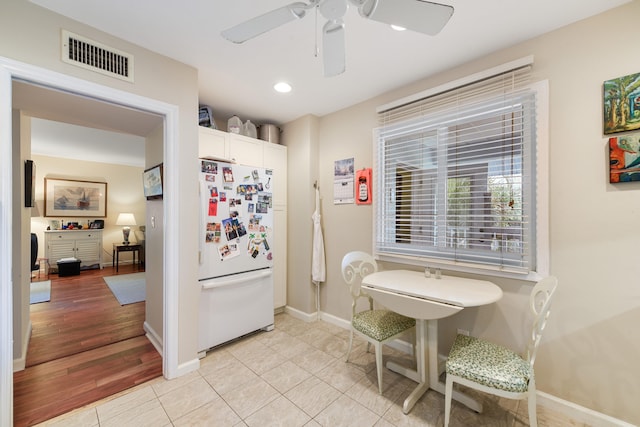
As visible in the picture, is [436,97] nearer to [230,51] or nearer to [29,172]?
[230,51]

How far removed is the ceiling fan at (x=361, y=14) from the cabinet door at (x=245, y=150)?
1.69 metres

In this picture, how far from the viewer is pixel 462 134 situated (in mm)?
2146

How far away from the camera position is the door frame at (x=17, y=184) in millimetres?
1407

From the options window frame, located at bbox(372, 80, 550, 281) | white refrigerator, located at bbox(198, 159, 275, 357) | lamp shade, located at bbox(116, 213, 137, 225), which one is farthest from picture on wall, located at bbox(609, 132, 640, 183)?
lamp shade, located at bbox(116, 213, 137, 225)

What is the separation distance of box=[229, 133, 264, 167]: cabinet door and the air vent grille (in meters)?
1.09

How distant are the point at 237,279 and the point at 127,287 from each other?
326cm

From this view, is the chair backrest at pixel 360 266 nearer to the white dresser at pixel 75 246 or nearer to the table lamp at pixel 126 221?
the table lamp at pixel 126 221

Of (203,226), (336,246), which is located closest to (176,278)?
(203,226)

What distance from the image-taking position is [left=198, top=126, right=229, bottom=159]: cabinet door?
103 inches

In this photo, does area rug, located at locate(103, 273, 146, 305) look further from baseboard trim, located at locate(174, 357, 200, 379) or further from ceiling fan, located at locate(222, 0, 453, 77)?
ceiling fan, located at locate(222, 0, 453, 77)

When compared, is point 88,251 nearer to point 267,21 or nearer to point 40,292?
point 40,292

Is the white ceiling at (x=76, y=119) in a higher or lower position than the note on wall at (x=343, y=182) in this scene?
higher

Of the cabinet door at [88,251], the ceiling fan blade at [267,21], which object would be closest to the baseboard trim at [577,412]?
the ceiling fan blade at [267,21]

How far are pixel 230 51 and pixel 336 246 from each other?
6.83ft
